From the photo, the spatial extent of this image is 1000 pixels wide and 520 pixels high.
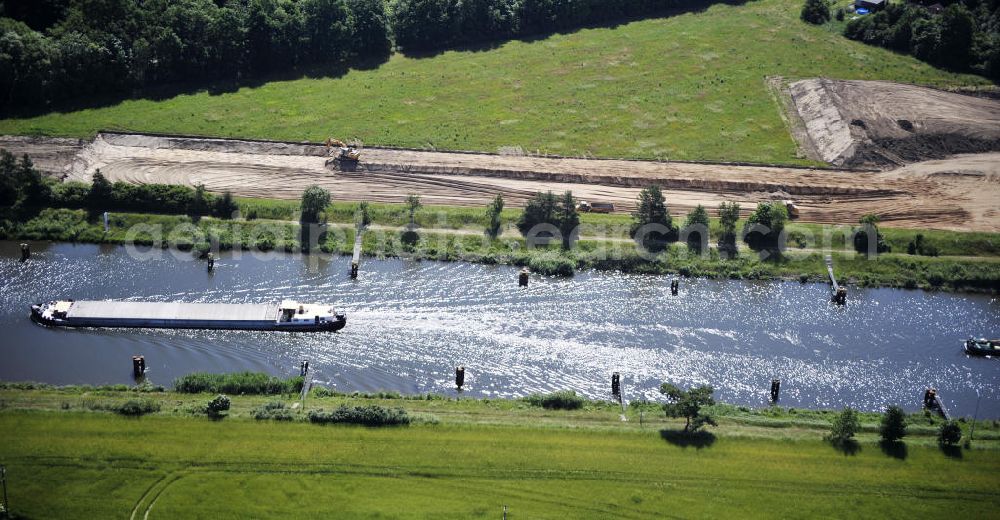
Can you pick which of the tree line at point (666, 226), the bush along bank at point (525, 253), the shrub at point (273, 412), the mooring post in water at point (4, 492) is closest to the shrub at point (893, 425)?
the bush along bank at point (525, 253)

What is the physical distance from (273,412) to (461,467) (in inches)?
663

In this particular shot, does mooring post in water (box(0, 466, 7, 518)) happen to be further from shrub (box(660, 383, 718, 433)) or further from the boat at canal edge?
the boat at canal edge

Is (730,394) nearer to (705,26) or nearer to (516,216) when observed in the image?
(516,216)

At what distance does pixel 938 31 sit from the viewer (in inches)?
6491

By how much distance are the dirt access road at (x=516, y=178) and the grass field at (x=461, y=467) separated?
4107cm

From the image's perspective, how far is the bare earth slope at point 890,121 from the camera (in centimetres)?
14288

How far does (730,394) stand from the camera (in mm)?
100938

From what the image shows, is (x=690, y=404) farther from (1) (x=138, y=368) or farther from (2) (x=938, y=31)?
(2) (x=938, y=31)

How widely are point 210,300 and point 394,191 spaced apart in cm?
2891

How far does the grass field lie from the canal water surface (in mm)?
5906

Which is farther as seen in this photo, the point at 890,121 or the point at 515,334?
the point at 890,121

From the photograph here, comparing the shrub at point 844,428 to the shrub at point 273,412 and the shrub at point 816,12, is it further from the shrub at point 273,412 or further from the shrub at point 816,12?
the shrub at point 816,12

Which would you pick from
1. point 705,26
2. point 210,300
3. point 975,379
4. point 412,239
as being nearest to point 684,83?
point 705,26

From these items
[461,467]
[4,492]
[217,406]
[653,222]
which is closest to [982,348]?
[653,222]
